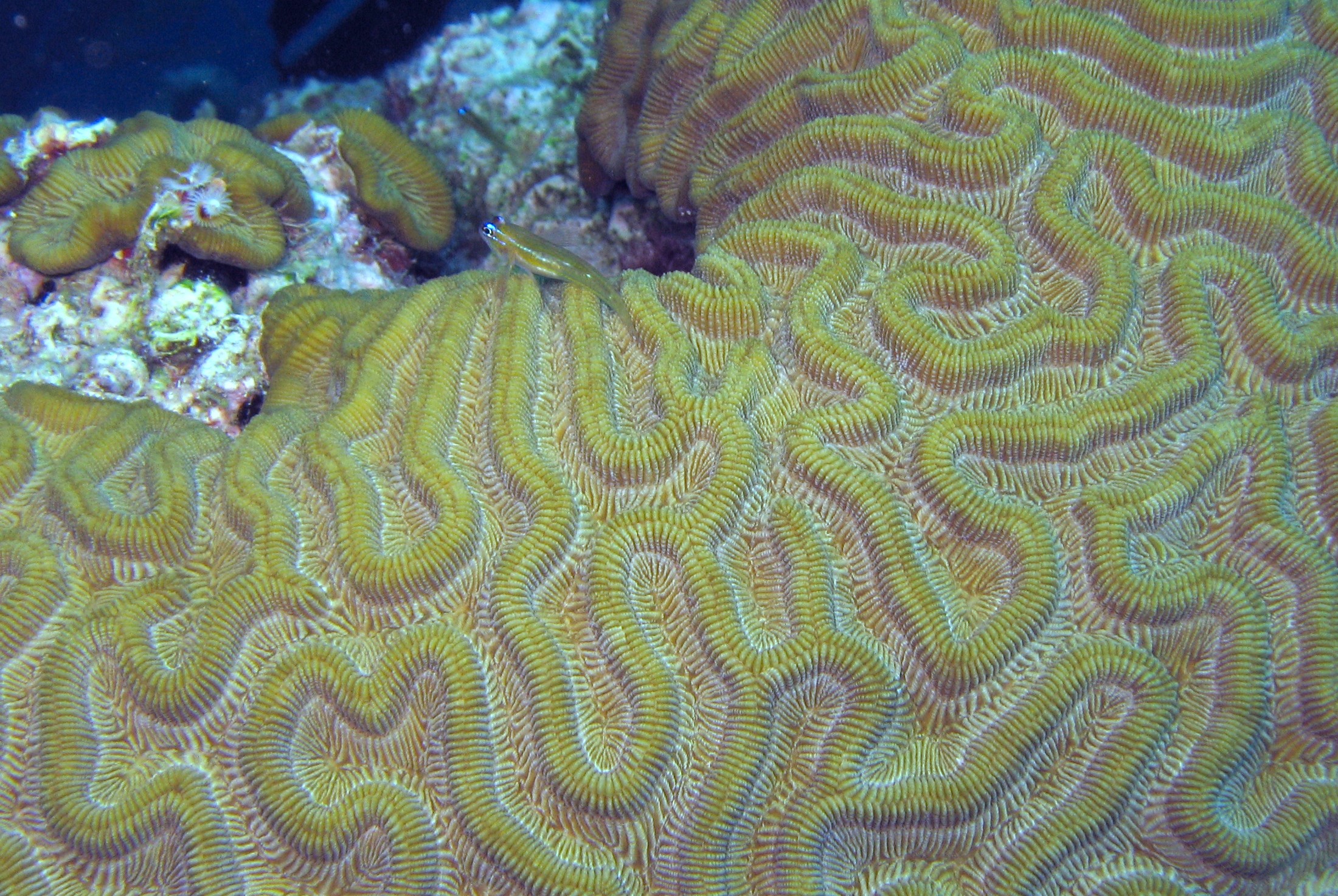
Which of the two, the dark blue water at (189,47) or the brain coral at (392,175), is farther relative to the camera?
the dark blue water at (189,47)

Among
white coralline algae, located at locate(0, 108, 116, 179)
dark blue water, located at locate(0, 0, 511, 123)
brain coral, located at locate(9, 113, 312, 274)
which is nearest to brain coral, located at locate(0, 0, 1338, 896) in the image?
brain coral, located at locate(9, 113, 312, 274)

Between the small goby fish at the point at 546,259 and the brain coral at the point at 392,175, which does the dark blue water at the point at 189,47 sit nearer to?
the brain coral at the point at 392,175

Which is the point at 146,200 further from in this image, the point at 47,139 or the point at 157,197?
the point at 47,139

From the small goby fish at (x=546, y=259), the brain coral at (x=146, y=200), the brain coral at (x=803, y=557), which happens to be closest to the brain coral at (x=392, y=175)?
the brain coral at (x=146, y=200)

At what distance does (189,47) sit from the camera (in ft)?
31.4

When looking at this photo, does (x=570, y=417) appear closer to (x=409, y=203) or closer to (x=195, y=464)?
(x=195, y=464)

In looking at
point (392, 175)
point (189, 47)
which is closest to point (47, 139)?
point (392, 175)

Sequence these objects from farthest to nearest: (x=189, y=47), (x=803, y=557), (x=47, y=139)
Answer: (x=189, y=47) < (x=47, y=139) < (x=803, y=557)

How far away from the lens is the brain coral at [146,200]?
3.99 metres

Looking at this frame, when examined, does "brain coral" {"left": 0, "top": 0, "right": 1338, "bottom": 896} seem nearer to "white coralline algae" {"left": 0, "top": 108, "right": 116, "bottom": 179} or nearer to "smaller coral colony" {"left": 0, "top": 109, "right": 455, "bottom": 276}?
"smaller coral colony" {"left": 0, "top": 109, "right": 455, "bottom": 276}

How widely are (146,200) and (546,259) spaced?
7.77ft

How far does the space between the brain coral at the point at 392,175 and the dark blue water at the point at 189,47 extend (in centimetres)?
428

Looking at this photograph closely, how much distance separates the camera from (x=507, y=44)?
27.1 feet

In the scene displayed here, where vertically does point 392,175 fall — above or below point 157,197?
below
